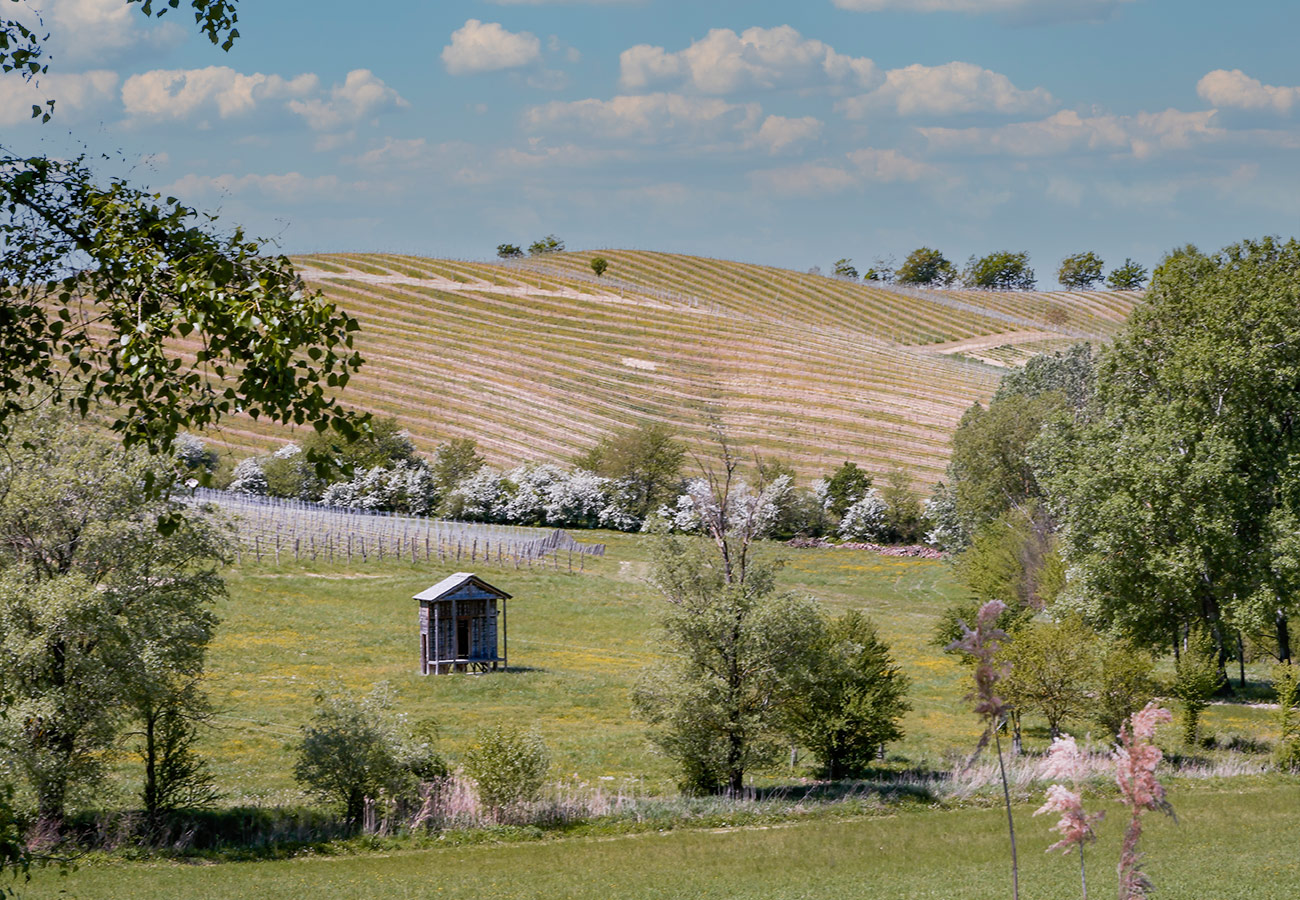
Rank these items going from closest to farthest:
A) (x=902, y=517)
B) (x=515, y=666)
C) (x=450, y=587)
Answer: (x=450, y=587)
(x=515, y=666)
(x=902, y=517)

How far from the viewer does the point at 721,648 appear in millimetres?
30391

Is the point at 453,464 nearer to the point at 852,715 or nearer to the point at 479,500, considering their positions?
the point at 479,500

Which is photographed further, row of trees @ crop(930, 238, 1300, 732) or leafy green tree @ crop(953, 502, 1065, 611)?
leafy green tree @ crop(953, 502, 1065, 611)

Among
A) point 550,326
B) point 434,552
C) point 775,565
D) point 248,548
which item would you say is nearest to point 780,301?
point 550,326

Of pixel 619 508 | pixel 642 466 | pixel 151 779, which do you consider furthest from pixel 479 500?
pixel 151 779

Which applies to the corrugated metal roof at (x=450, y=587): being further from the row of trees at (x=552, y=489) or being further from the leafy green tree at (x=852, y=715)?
the row of trees at (x=552, y=489)

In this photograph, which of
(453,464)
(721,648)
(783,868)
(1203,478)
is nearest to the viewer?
(783,868)

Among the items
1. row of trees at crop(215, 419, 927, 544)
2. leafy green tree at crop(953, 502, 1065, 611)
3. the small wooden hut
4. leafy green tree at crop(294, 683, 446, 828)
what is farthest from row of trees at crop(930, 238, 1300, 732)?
row of trees at crop(215, 419, 927, 544)

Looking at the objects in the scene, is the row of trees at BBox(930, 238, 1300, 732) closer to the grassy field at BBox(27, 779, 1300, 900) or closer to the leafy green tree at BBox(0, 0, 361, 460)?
the grassy field at BBox(27, 779, 1300, 900)

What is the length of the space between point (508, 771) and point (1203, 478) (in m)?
27.2

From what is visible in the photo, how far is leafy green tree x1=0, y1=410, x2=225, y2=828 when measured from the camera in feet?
77.8

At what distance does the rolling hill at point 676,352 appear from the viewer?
109 metres

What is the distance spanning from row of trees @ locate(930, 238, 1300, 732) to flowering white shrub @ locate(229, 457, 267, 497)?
59711 mm

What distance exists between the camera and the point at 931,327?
525 ft
